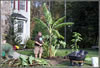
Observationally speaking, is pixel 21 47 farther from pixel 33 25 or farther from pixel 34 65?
pixel 34 65

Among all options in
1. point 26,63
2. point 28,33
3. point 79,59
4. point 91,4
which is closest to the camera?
point 26,63

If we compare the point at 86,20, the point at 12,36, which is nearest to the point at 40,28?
the point at 12,36

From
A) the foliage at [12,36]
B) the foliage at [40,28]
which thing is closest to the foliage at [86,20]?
the foliage at [40,28]

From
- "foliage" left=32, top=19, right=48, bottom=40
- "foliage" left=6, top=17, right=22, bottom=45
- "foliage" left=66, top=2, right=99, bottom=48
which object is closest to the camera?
"foliage" left=32, top=19, right=48, bottom=40

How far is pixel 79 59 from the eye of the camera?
A: 710cm

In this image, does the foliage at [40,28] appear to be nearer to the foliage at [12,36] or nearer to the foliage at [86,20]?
the foliage at [12,36]

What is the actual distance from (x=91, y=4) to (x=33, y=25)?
750 centimetres

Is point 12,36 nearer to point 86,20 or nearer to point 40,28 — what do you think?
point 40,28

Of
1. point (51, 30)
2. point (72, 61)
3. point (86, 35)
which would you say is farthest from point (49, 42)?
point (86, 35)

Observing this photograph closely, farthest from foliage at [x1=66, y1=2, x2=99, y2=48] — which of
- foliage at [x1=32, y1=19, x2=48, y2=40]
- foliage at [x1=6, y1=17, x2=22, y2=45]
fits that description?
foliage at [x1=6, y1=17, x2=22, y2=45]

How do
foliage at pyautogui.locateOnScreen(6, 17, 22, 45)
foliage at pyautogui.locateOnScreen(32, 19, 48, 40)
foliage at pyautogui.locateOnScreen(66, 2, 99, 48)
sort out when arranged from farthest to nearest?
1. foliage at pyautogui.locateOnScreen(66, 2, 99, 48)
2. foliage at pyautogui.locateOnScreen(6, 17, 22, 45)
3. foliage at pyautogui.locateOnScreen(32, 19, 48, 40)

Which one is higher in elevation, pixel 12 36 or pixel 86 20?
pixel 86 20

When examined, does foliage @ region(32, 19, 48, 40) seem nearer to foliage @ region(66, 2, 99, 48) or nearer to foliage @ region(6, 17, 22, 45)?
foliage @ region(6, 17, 22, 45)

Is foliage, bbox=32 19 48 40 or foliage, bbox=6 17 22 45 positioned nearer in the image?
foliage, bbox=32 19 48 40
